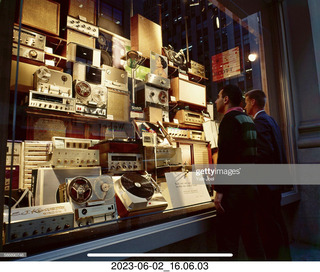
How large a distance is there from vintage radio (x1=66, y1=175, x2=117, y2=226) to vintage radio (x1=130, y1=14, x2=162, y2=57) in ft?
9.50

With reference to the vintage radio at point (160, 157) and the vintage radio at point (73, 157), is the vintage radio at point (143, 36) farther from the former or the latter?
the vintage radio at point (73, 157)

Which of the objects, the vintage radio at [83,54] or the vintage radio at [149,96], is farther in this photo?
the vintage radio at [149,96]

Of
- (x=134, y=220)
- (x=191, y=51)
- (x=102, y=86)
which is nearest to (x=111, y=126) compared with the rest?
(x=102, y=86)

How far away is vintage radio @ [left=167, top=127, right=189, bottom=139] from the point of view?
12.8 ft

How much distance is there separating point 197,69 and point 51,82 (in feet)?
10.4

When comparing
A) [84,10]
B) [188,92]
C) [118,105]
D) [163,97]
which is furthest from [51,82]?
[188,92]

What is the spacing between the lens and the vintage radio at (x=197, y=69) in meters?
4.99

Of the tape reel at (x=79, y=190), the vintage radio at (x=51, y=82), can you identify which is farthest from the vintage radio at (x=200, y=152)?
the tape reel at (x=79, y=190)

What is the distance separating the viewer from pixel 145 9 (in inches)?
158

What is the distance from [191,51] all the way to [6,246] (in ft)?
16.6

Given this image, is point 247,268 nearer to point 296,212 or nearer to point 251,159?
point 251,159

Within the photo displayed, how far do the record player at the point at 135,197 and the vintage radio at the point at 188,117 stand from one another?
265 centimetres

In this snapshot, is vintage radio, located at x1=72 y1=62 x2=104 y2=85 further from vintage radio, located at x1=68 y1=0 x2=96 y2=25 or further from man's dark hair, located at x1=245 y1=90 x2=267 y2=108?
man's dark hair, located at x1=245 y1=90 x2=267 y2=108

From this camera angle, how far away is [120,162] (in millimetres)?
2104
